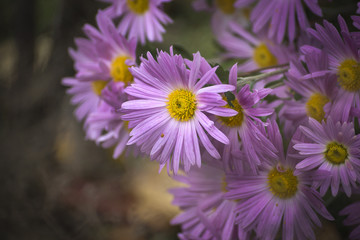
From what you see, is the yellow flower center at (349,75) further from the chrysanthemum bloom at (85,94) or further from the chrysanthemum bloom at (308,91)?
the chrysanthemum bloom at (85,94)

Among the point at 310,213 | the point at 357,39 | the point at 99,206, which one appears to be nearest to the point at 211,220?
the point at 310,213

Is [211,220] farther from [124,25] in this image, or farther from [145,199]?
[145,199]

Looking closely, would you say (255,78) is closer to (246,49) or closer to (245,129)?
(245,129)

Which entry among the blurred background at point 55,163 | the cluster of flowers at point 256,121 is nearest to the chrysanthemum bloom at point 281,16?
the cluster of flowers at point 256,121

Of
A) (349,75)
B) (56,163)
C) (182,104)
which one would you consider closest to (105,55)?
(182,104)

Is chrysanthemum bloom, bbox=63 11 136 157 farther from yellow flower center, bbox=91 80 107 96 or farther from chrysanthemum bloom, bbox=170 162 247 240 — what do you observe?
chrysanthemum bloom, bbox=170 162 247 240
